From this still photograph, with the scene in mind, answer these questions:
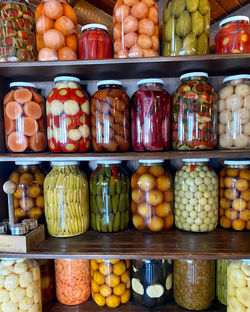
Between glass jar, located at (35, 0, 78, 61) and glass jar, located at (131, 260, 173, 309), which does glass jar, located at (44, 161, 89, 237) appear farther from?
glass jar, located at (35, 0, 78, 61)

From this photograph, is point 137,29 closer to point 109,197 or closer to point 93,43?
point 93,43

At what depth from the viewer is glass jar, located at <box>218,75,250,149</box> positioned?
0.89 metres

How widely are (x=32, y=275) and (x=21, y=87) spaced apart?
0.72 meters

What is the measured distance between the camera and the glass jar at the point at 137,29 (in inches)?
34.0

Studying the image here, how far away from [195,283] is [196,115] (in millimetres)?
655

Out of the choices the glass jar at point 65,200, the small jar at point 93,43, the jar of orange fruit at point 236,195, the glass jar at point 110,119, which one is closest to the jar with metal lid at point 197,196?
the jar of orange fruit at point 236,195

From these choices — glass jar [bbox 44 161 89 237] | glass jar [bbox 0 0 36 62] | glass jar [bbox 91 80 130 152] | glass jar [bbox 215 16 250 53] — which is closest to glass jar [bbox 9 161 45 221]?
glass jar [bbox 44 161 89 237]

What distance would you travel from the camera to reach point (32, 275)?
36.4 inches

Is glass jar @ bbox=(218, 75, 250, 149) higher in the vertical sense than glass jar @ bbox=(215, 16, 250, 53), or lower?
lower

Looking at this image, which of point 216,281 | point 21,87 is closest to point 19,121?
point 21,87

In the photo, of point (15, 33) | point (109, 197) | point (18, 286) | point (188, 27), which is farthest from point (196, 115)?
point (18, 286)

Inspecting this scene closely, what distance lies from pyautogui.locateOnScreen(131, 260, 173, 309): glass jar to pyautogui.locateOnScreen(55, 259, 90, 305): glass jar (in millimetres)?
211

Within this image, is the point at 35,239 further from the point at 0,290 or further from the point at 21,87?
the point at 21,87

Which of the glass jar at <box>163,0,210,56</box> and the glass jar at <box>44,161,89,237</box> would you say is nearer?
the glass jar at <box>163,0,210,56</box>
